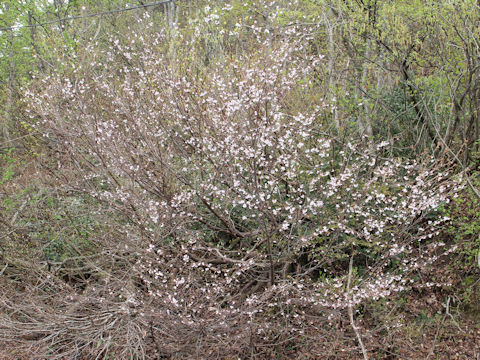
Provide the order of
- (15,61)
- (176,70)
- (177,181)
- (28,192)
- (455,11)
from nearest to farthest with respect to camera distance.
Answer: (455,11), (177,181), (176,70), (28,192), (15,61)

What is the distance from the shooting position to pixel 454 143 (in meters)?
6.54

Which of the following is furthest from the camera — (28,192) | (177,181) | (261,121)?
(28,192)

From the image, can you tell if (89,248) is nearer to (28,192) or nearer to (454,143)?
(28,192)

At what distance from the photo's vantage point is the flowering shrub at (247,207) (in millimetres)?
5289

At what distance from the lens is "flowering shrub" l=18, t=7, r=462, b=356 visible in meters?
5.29

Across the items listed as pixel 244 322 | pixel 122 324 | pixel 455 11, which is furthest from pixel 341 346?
pixel 455 11

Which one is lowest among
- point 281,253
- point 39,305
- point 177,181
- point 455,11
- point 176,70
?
point 39,305

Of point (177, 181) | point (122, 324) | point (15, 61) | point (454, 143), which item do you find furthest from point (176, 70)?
point (15, 61)

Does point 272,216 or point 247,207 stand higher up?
point 272,216

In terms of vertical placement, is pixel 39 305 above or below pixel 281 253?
below

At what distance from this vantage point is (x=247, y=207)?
607 cm

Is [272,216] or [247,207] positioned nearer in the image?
[272,216]

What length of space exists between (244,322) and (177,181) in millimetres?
2278

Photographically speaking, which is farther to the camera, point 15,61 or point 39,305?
point 15,61
